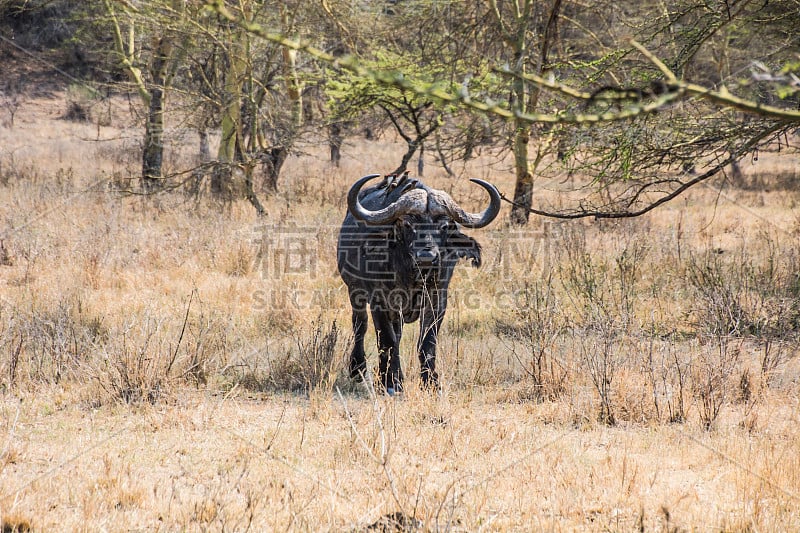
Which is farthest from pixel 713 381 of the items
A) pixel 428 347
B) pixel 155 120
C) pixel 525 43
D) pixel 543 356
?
pixel 155 120

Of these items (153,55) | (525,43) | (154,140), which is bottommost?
(154,140)

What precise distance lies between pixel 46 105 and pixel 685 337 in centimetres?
3313

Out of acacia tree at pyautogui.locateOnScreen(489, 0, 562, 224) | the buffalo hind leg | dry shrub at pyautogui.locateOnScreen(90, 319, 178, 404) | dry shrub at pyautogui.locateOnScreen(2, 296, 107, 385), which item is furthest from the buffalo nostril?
acacia tree at pyautogui.locateOnScreen(489, 0, 562, 224)

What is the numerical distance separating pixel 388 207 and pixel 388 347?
120 centimetres

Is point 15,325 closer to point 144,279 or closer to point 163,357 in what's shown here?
point 163,357

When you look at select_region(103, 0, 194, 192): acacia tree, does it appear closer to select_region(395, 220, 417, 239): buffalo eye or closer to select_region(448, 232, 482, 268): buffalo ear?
select_region(395, 220, 417, 239): buffalo eye

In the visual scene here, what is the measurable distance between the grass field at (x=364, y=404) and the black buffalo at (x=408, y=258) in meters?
0.32

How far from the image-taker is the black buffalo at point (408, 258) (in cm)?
558

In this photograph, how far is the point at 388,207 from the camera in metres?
5.78

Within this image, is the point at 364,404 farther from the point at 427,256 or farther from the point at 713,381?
the point at 713,381

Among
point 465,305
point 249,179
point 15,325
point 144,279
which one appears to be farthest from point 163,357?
point 249,179

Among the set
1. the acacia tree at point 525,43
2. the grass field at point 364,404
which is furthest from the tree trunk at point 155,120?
the acacia tree at point 525,43

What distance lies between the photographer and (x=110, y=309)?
752 centimetres

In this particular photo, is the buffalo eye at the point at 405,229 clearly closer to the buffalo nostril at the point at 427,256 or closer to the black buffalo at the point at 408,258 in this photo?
the black buffalo at the point at 408,258
